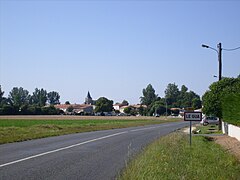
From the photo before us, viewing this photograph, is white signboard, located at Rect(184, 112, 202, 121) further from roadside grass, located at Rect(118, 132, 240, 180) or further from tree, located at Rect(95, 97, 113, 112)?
tree, located at Rect(95, 97, 113, 112)

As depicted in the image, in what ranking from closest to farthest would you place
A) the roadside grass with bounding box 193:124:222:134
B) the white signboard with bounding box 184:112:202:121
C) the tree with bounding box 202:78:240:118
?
the white signboard with bounding box 184:112:202:121, the tree with bounding box 202:78:240:118, the roadside grass with bounding box 193:124:222:134

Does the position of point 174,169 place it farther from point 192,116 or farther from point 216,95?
point 216,95

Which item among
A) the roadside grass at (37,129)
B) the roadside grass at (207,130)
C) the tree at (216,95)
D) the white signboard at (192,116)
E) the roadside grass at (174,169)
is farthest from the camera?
the roadside grass at (207,130)

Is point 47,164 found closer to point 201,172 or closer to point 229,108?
point 201,172

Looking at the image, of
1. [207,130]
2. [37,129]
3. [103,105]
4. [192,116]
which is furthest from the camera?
[103,105]

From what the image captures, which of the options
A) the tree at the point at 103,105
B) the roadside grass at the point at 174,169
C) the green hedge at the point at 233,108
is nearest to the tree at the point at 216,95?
the green hedge at the point at 233,108

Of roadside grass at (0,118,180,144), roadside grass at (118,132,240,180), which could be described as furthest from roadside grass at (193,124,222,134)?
roadside grass at (118,132,240,180)

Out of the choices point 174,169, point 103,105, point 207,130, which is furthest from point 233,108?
point 103,105

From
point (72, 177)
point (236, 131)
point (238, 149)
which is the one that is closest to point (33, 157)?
point (72, 177)

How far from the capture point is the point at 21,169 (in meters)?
14.1

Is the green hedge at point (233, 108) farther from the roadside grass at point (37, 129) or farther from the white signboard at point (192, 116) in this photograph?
the roadside grass at point (37, 129)

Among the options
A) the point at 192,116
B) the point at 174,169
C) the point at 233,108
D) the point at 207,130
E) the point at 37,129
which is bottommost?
the point at 174,169

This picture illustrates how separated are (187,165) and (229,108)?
17.2 metres

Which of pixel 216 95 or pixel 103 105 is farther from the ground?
pixel 103 105
